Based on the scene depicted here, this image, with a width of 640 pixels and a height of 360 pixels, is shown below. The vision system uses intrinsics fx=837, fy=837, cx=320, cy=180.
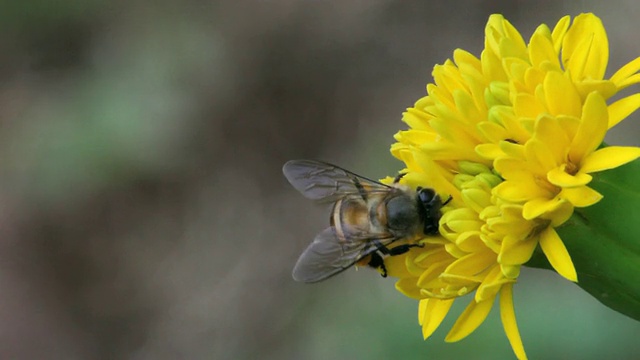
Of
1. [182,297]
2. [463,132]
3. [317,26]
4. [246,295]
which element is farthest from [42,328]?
[463,132]

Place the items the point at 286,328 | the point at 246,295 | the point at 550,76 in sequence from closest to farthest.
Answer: the point at 550,76, the point at 286,328, the point at 246,295

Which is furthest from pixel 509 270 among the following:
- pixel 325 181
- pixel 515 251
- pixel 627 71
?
pixel 325 181

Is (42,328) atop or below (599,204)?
below

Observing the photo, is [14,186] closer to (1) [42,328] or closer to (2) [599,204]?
(1) [42,328]

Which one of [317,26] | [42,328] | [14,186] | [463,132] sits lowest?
[42,328]

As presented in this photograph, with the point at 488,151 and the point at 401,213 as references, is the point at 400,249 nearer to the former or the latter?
the point at 401,213
